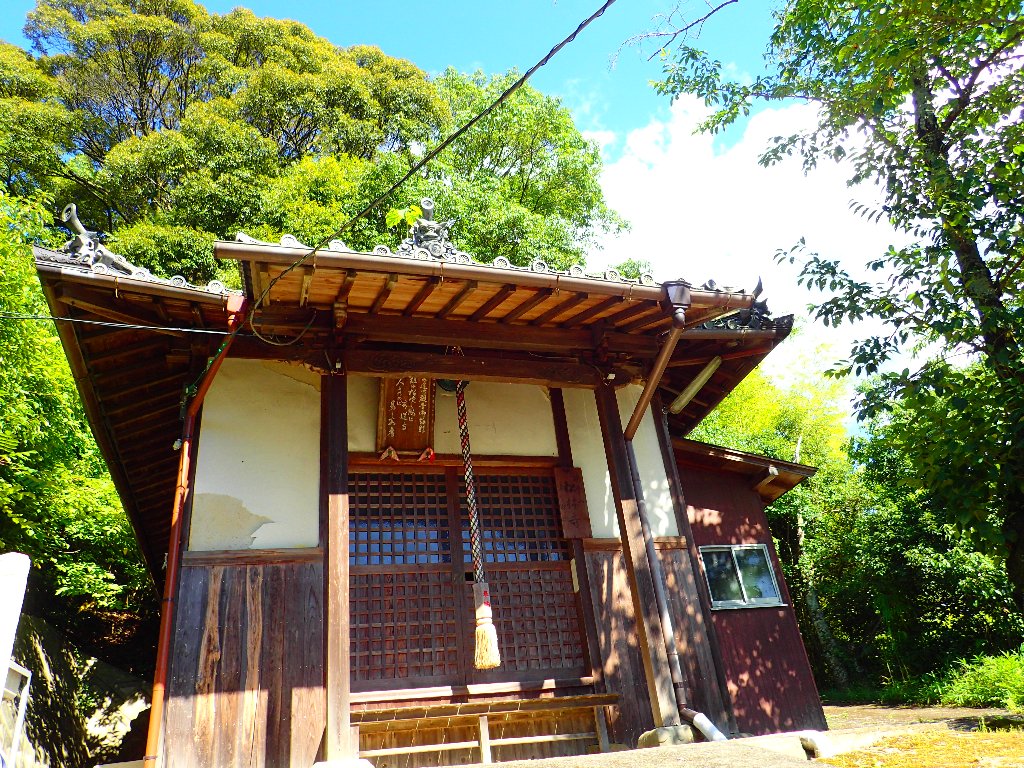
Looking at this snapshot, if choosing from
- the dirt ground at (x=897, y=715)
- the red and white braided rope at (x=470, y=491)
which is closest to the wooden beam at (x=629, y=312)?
the red and white braided rope at (x=470, y=491)

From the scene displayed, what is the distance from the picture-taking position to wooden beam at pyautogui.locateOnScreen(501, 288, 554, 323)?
248 inches

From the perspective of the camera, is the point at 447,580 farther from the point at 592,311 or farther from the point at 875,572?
the point at 875,572

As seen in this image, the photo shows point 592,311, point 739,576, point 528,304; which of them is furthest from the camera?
point 739,576

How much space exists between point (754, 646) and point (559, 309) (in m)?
4.85

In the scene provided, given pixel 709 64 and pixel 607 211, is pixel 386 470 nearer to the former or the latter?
pixel 709 64

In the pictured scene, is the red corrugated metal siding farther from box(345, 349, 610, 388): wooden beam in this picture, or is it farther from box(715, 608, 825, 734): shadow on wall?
box(345, 349, 610, 388): wooden beam

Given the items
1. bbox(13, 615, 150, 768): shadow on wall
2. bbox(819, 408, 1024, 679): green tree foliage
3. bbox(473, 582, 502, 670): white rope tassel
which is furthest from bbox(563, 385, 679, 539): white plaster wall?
bbox(819, 408, 1024, 679): green tree foliage

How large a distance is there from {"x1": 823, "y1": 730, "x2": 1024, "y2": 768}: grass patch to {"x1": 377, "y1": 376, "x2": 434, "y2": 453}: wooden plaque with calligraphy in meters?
4.39

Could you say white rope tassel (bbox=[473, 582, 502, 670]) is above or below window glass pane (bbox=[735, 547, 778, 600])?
below

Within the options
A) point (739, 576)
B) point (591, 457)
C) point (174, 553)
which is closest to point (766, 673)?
point (739, 576)

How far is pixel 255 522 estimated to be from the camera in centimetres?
629

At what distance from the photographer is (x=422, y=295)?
6223 millimetres

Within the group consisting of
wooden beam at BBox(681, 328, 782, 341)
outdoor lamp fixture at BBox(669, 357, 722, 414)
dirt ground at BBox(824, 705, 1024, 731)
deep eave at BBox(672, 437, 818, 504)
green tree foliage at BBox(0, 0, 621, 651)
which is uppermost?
green tree foliage at BBox(0, 0, 621, 651)

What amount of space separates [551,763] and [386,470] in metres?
3.66
